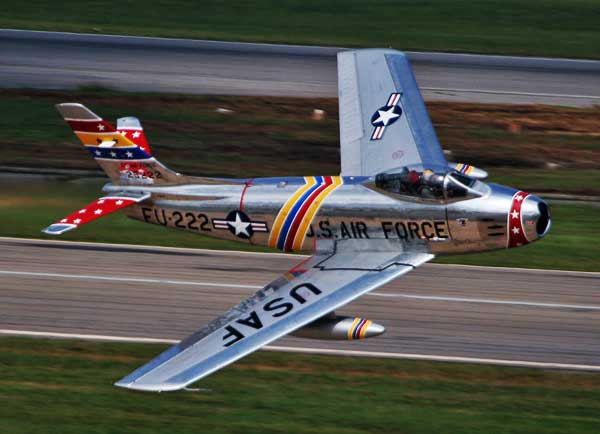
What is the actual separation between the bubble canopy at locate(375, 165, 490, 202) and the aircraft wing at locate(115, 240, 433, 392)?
3.20ft

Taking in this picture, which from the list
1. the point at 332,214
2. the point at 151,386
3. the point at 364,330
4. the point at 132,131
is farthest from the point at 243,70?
the point at 151,386

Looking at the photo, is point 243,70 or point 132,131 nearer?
point 132,131

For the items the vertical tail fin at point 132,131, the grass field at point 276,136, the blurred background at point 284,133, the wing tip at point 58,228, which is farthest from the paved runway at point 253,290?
the grass field at point 276,136

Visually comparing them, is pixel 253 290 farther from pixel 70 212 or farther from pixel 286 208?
pixel 70 212

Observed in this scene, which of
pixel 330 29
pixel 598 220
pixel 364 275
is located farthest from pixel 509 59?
pixel 364 275

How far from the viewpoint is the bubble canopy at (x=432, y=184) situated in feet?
60.5

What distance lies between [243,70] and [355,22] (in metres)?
9.20

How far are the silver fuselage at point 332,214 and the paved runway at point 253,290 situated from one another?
1.54 meters

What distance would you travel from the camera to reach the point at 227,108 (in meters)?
33.7

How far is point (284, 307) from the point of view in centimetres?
1633

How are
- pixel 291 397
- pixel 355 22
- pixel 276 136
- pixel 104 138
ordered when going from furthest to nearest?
pixel 355 22 < pixel 276 136 < pixel 104 138 < pixel 291 397

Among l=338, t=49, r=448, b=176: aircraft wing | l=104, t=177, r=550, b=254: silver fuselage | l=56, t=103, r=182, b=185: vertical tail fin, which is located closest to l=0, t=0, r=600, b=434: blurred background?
l=104, t=177, r=550, b=254: silver fuselage

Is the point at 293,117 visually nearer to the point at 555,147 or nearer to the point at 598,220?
the point at 555,147

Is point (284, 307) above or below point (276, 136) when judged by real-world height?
below
